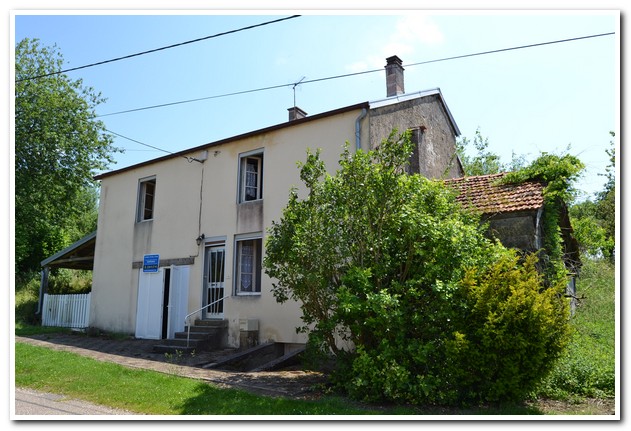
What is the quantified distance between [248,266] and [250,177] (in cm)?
257

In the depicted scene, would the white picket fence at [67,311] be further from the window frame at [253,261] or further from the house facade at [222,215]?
the window frame at [253,261]

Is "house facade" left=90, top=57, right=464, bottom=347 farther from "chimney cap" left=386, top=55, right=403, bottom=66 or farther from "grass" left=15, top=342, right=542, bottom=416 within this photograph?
"grass" left=15, top=342, right=542, bottom=416

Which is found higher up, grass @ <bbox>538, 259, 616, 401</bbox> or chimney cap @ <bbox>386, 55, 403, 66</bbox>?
chimney cap @ <bbox>386, 55, 403, 66</bbox>

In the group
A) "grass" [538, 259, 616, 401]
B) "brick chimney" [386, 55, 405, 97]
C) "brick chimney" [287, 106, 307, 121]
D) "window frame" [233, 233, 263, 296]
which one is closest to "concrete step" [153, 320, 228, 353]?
"window frame" [233, 233, 263, 296]

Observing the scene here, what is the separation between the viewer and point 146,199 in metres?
17.5

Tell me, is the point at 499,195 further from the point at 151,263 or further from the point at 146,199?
the point at 146,199

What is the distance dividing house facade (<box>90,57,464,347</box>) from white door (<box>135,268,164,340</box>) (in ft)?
0.10

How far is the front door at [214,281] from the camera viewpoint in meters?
14.6

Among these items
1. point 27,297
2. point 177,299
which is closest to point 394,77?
point 177,299

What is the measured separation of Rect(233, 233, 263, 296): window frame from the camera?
14.1 meters

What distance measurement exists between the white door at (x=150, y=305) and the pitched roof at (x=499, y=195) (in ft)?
30.7

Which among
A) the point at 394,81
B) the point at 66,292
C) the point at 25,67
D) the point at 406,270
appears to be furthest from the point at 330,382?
the point at 25,67

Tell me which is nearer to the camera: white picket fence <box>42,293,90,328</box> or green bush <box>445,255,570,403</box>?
green bush <box>445,255,570,403</box>
